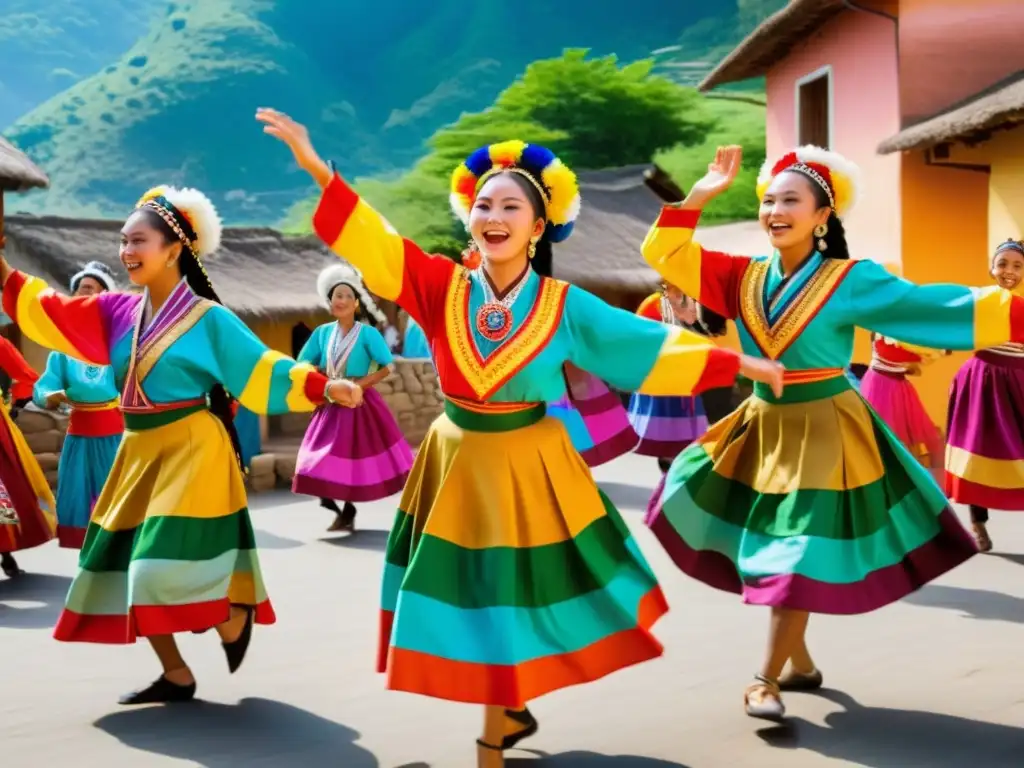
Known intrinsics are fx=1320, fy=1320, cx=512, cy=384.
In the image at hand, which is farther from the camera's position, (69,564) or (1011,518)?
(1011,518)

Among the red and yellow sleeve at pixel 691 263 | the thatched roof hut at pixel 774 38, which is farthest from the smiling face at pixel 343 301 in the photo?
the thatched roof hut at pixel 774 38

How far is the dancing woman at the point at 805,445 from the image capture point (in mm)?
4359

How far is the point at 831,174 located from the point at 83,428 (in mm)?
4730

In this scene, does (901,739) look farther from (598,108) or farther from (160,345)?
(598,108)

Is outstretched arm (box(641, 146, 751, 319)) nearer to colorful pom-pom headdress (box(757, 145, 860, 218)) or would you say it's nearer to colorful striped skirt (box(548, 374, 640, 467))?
colorful pom-pom headdress (box(757, 145, 860, 218))

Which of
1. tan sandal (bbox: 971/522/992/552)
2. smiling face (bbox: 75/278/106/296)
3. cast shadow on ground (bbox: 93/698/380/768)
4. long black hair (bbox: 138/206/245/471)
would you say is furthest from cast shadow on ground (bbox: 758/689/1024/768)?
smiling face (bbox: 75/278/106/296)

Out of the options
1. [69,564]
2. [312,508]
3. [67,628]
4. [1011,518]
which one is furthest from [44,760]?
[1011,518]

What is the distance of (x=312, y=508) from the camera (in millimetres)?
10234

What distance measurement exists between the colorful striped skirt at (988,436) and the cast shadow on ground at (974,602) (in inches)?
36.7

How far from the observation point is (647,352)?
12.9 ft

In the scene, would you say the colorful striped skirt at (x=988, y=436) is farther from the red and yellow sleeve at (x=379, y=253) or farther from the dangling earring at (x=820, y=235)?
the red and yellow sleeve at (x=379, y=253)

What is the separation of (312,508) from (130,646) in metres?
4.63

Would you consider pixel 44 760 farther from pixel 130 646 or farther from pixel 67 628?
pixel 130 646

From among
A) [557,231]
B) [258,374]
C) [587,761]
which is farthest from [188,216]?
[587,761]
